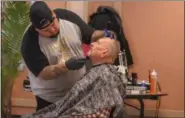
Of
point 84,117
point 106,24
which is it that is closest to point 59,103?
point 84,117

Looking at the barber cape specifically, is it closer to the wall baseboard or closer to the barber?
the barber

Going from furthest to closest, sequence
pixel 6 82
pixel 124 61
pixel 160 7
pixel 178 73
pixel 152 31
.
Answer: pixel 178 73 → pixel 152 31 → pixel 160 7 → pixel 124 61 → pixel 6 82

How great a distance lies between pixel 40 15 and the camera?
1.27 meters

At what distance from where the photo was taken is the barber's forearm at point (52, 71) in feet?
4.30

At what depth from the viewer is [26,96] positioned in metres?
1.62

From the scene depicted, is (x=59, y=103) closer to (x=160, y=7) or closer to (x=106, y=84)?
(x=106, y=84)

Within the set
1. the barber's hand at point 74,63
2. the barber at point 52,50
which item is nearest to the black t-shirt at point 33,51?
the barber at point 52,50

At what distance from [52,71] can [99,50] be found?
23 centimetres

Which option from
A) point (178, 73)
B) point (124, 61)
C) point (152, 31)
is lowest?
point (178, 73)

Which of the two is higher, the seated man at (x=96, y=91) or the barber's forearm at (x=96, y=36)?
the barber's forearm at (x=96, y=36)

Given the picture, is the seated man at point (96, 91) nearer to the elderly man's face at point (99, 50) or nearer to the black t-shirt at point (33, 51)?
the elderly man's face at point (99, 50)

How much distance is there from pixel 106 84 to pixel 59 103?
254mm

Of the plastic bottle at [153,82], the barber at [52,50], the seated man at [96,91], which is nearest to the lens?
the seated man at [96,91]

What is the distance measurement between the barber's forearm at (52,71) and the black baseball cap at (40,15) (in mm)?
182
